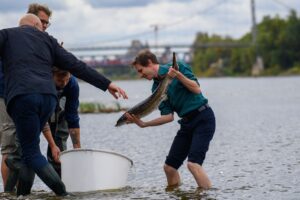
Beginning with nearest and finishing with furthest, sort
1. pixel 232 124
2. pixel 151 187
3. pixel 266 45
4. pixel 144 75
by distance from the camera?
1. pixel 144 75
2. pixel 151 187
3. pixel 232 124
4. pixel 266 45

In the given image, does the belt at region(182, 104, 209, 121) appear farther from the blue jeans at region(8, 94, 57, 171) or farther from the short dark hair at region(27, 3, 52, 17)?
the short dark hair at region(27, 3, 52, 17)

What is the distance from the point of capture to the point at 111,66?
513ft

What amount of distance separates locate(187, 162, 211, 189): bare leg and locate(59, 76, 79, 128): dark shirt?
168 centimetres

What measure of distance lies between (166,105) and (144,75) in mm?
546

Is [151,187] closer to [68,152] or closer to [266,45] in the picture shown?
[68,152]


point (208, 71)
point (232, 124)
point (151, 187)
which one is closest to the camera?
point (151, 187)

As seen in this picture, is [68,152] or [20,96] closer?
[20,96]

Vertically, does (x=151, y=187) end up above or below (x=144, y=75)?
below

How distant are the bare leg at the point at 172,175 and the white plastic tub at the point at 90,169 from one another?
72 centimetres

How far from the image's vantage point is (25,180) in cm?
1113

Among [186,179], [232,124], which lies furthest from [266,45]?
[186,179]

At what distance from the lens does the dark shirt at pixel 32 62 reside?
1020 centimetres

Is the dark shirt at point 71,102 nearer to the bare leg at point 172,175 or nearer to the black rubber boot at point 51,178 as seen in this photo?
the black rubber boot at point 51,178

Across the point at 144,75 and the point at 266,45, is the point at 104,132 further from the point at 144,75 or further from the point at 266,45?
the point at 266,45
